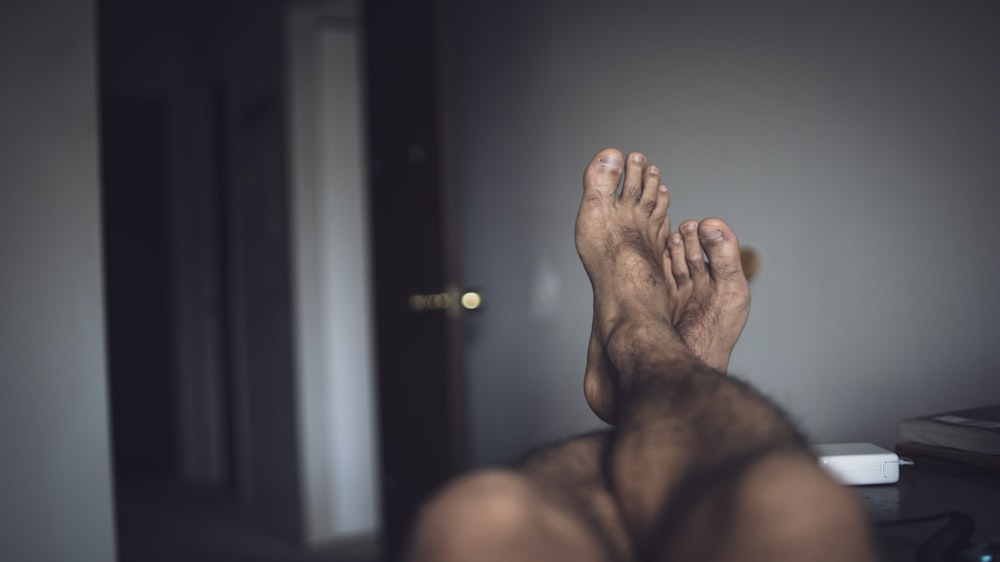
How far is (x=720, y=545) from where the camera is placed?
569 millimetres

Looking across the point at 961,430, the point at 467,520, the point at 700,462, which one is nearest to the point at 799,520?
the point at 700,462

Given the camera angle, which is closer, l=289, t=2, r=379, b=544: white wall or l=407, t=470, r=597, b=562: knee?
l=407, t=470, r=597, b=562: knee

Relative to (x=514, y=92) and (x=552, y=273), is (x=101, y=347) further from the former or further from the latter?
(x=514, y=92)

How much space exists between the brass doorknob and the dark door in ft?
0.06

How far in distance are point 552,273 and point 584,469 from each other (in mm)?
1335

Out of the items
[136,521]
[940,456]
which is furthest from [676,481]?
[136,521]

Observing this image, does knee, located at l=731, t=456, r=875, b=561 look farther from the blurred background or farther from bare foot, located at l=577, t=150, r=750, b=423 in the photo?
bare foot, located at l=577, t=150, r=750, b=423

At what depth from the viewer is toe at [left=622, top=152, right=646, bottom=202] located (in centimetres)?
160

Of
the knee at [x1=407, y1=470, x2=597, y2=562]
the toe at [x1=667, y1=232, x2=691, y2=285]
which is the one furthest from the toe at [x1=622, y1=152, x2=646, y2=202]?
the knee at [x1=407, y1=470, x2=597, y2=562]

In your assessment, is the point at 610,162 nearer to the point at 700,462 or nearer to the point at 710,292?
the point at 710,292

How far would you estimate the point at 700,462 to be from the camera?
68cm

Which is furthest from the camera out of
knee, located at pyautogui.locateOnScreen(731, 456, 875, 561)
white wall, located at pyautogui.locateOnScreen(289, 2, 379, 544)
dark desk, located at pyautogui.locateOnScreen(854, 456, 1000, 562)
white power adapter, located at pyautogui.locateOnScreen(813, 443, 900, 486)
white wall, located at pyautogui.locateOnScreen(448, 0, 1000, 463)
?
white wall, located at pyautogui.locateOnScreen(289, 2, 379, 544)

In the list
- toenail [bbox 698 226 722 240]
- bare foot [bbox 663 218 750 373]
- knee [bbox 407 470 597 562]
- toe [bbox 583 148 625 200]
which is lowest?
knee [bbox 407 470 597 562]

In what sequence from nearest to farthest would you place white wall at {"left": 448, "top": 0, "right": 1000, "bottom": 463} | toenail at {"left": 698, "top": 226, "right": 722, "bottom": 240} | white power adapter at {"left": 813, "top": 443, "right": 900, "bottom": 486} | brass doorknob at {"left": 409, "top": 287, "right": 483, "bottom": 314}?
white power adapter at {"left": 813, "top": 443, "right": 900, "bottom": 486}, white wall at {"left": 448, "top": 0, "right": 1000, "bottom": 463}, toenail at {"left": 698, "top": 226, "right": 722, "bottom": 240}, brass doorknob at {"left": 409, "top": 287, "right": 483, "bottom": 314}
